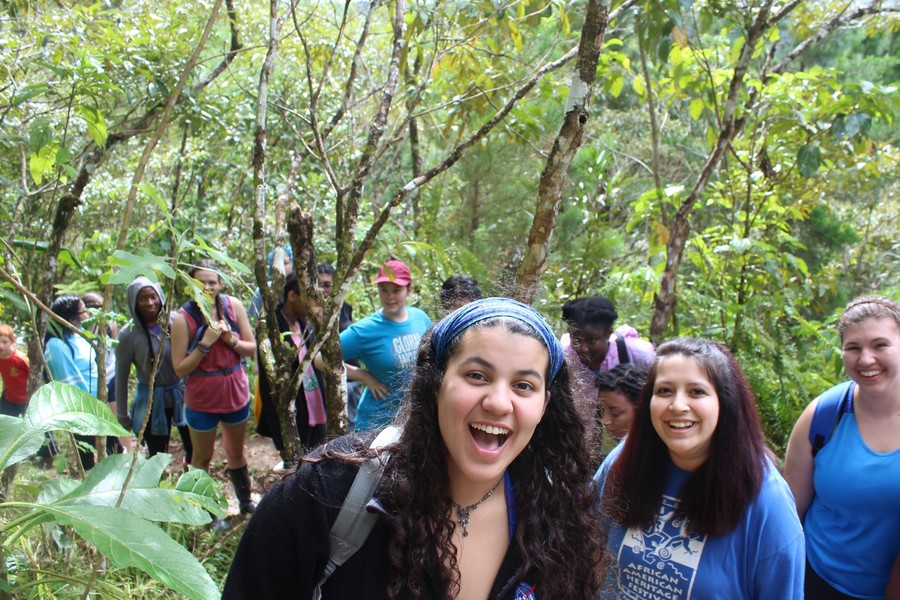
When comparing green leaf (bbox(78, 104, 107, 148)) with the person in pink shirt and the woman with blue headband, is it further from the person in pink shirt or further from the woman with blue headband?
the person in pink shirt

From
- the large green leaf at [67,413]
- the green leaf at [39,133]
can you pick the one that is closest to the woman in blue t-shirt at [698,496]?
the large green leaf at [67,413]

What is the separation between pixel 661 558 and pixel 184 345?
3.06 metres

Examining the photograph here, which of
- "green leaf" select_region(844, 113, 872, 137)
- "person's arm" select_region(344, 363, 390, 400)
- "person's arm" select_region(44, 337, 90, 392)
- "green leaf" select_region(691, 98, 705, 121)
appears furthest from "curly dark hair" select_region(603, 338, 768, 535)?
"person's arm" select_region(44, 337, 90, 392)

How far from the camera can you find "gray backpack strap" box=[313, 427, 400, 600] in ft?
4.52

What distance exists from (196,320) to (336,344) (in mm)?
1576

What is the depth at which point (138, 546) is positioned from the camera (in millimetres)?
1273

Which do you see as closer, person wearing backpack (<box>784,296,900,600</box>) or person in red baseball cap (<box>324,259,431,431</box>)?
person wearing backpack (<box>784,296,900,600</box>)

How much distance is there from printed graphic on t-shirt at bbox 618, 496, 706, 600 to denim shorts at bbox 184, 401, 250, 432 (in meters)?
2.99

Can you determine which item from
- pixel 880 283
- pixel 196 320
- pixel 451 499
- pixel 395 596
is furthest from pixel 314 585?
pixel 880 283

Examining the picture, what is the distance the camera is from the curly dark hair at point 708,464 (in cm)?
202

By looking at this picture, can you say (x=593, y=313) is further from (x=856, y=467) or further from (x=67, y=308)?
(x=67, y=308)

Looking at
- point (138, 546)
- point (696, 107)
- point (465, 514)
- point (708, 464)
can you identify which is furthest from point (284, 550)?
point (696, 107)

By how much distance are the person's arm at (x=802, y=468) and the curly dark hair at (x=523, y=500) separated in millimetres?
1437

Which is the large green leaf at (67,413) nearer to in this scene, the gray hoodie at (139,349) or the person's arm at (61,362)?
the gray hoodie at (139,349)
